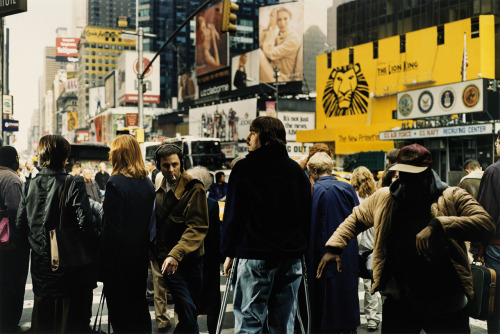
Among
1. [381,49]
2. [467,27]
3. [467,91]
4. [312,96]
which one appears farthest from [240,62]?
[467,91]

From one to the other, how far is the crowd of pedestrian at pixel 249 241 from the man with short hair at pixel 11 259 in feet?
0.04

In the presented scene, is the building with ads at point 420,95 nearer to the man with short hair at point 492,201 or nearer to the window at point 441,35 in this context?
the window at point 441,35

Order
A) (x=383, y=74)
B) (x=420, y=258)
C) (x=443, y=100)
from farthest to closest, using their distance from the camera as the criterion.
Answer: (x=383, y=74) < (x=443, y=100) < (x=420, y=258)

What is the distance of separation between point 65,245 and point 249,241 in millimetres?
1704

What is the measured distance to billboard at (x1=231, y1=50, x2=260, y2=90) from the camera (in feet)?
259

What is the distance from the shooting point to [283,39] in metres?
72.5

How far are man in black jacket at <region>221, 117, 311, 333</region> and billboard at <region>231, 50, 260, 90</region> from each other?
74830 mm

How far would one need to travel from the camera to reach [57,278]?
4.69m

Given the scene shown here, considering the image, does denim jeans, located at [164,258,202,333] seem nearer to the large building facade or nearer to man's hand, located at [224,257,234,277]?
man's hand, located at [224,257,234,277]

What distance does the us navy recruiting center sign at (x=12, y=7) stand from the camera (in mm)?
5496

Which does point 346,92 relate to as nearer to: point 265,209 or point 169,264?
point 169,264

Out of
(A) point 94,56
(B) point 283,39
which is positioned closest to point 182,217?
(B) point 283,39

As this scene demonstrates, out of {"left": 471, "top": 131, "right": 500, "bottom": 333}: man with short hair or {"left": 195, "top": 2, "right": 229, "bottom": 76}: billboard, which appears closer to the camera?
{"left": 471, "top": 131, "right": 500, "bottom": 333}: man with short hair

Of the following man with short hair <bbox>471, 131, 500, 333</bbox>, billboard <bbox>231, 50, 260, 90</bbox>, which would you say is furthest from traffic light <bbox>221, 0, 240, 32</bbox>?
billboard <bbox>231, 50, 260, 90</bbox>
